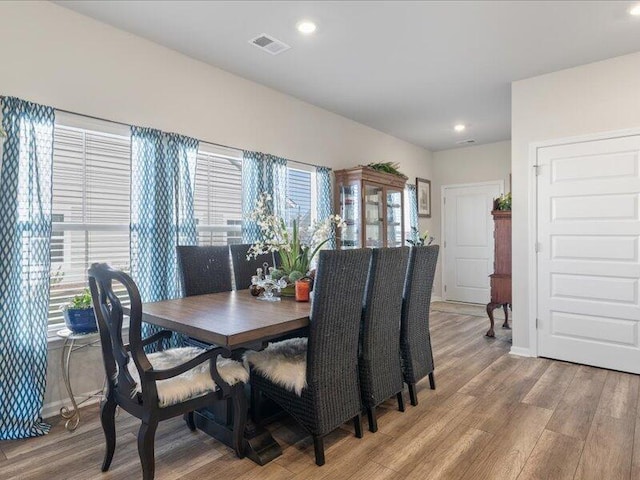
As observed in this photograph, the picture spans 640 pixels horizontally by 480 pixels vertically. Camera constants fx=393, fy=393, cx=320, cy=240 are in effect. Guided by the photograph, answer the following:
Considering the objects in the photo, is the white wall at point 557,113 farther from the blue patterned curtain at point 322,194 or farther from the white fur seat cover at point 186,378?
the white fur seat cover at point 186,378

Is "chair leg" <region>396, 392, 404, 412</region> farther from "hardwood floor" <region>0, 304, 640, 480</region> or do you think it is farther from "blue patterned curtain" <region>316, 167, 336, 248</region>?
"blue patterned curtain" <region>316, 167, 336, 248</region>

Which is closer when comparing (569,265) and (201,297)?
(201,297)

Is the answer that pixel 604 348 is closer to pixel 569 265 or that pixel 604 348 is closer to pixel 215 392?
pixel 569 265

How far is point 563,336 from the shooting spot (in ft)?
12.0

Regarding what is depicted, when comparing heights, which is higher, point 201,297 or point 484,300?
point 201,297

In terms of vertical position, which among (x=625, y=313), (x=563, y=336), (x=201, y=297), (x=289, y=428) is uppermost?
(x=201, y=297)

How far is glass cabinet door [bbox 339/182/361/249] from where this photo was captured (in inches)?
187

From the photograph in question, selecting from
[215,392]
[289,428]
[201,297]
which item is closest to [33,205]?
[201,297]

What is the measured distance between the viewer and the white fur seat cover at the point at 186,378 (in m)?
1.78

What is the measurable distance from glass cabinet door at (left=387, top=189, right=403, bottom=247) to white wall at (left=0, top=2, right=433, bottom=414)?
1.24 metres

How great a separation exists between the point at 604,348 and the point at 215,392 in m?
3.38

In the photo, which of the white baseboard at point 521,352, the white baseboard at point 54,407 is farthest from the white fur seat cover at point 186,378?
the white baseboard at point 521,352

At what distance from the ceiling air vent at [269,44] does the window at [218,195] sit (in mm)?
950

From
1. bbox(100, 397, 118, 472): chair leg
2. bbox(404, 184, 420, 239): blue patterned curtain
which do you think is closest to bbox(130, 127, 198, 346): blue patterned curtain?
bbox(100, 397, 118, 472): chair leg
